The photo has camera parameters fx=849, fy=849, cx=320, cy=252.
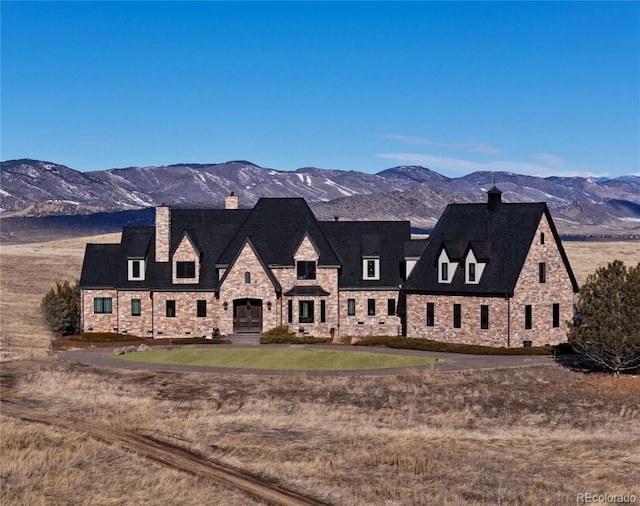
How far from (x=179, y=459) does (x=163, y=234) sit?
3763cm

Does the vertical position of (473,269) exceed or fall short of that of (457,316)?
it exceeds it

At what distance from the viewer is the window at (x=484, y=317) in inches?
2224

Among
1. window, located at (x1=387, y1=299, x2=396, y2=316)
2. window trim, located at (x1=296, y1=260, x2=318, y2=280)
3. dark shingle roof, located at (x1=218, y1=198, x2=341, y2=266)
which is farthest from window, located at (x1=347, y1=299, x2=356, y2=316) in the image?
window trim, located at (x1=296, y1=260, x2=318, y2=280)

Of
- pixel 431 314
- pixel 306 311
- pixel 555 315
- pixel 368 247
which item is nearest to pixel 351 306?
pixel 306 311

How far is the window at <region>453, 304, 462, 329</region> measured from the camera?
57.8 m

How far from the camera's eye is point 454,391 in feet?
141

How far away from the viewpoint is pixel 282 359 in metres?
53.2

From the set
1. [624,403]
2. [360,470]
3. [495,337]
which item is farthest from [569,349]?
[360,470]

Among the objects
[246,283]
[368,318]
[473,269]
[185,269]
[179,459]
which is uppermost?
[473,269]

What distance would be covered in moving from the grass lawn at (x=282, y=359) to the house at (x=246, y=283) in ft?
20.4

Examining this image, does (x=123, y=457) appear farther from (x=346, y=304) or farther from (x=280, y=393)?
(x=346, y=304)

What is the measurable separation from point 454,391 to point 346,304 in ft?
72.1

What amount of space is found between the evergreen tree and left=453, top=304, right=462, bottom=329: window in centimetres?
1034

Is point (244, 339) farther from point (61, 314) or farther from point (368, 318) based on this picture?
point (61, 314)
